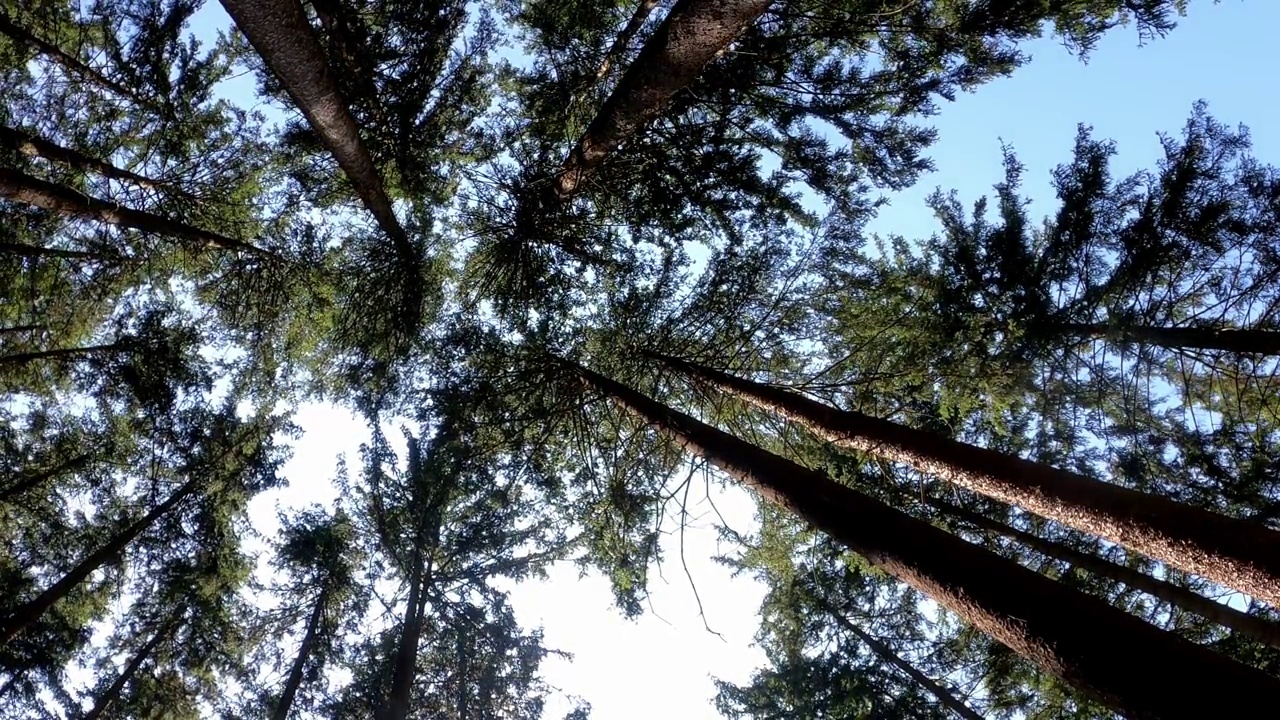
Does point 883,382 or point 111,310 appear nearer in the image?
point 883,382

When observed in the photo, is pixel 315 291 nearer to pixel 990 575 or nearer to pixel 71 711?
pixel 71 711

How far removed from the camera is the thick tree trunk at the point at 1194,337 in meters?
6.62

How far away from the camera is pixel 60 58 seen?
8523 millimetres

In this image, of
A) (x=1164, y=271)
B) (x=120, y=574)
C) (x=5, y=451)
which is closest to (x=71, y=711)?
(x=120, y=574)

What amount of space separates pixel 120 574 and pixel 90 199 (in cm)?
719

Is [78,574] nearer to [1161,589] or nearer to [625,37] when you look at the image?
[625,37]

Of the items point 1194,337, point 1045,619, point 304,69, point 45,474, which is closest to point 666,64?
point 304,69

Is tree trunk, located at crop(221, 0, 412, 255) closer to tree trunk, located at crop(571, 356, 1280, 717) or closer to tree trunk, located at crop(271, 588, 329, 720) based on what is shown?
tree trunk, located at crop(571, 356, 1280, 717)

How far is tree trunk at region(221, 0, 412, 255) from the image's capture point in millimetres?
4383

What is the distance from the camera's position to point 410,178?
838 centimetres

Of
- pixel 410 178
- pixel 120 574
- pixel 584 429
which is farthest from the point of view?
pixel 120 574

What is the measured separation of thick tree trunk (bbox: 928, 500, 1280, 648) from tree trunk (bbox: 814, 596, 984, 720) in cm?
458

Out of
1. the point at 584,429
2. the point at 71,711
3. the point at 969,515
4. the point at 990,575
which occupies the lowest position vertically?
the point at 990,575

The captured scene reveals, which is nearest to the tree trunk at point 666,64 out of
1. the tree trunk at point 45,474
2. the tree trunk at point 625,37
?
the tree trunk at point 625,37
